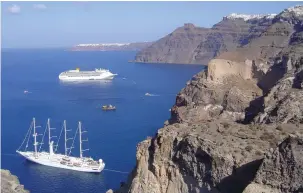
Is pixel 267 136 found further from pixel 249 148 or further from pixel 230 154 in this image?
pixel 230 154

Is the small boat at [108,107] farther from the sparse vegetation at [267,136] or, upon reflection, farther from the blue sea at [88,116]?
the sparse vegetation at [267,136]

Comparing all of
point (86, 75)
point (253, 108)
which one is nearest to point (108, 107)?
point (253, 108)

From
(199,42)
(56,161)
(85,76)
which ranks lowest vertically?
(56,161)

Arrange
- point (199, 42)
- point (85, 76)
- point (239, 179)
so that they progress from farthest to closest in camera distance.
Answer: point (199, 42), point (85, 76), point (239, 179)

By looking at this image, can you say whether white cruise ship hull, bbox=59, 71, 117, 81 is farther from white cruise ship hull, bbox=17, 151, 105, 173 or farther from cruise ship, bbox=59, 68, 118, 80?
white cruise ship hull, bbox=17, 151, 105, 173

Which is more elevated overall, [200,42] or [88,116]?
[200,42]
